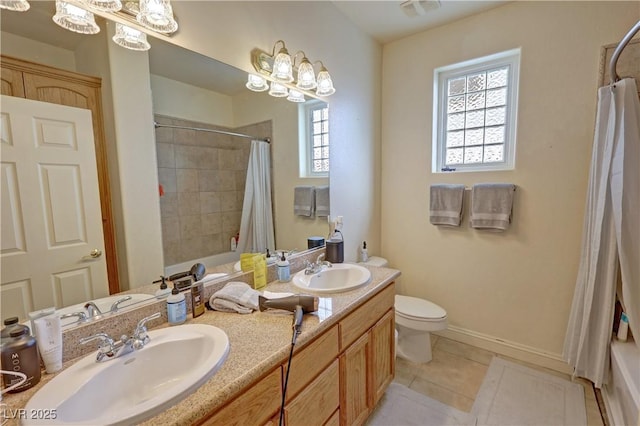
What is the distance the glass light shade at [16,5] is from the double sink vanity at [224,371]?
970 mm

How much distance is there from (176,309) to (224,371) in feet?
1.28

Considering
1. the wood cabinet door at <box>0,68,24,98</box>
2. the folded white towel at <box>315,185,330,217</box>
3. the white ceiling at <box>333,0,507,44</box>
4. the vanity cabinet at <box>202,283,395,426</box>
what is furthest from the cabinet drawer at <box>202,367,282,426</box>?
the white ceiling at <box>333,0,507,44</box>

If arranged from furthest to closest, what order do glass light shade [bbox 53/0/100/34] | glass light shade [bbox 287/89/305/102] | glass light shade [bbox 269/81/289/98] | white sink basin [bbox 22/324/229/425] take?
1. glass light shade [bbox 287/89/305/102]
2. glass light shade [bbox 269/81/289/98]
3. glass light shade [bbox 53/0/100/34]
4. white sink basin [bbox 22/324/229/425]

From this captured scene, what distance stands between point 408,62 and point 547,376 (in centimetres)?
259

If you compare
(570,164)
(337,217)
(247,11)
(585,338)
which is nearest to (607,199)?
(570,164)

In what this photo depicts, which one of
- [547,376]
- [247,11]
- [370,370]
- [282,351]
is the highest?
[247,11]

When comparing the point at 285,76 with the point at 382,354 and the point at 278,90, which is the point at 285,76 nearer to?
the point at 278,90

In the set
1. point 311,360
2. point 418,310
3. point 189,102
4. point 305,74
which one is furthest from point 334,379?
point 305,74

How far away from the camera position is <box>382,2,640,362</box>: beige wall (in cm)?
183

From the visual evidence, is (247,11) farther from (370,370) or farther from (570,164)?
(570,164)

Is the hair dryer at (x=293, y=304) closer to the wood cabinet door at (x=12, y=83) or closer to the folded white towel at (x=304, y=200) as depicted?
the folded white towel at (x=304, y=200)

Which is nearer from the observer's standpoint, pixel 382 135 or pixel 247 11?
pixel 247 11

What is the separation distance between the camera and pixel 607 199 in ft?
5.23

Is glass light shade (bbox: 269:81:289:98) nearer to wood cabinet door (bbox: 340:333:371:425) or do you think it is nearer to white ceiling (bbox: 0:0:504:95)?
white ceiling (bbox: 0:0:504:95)
